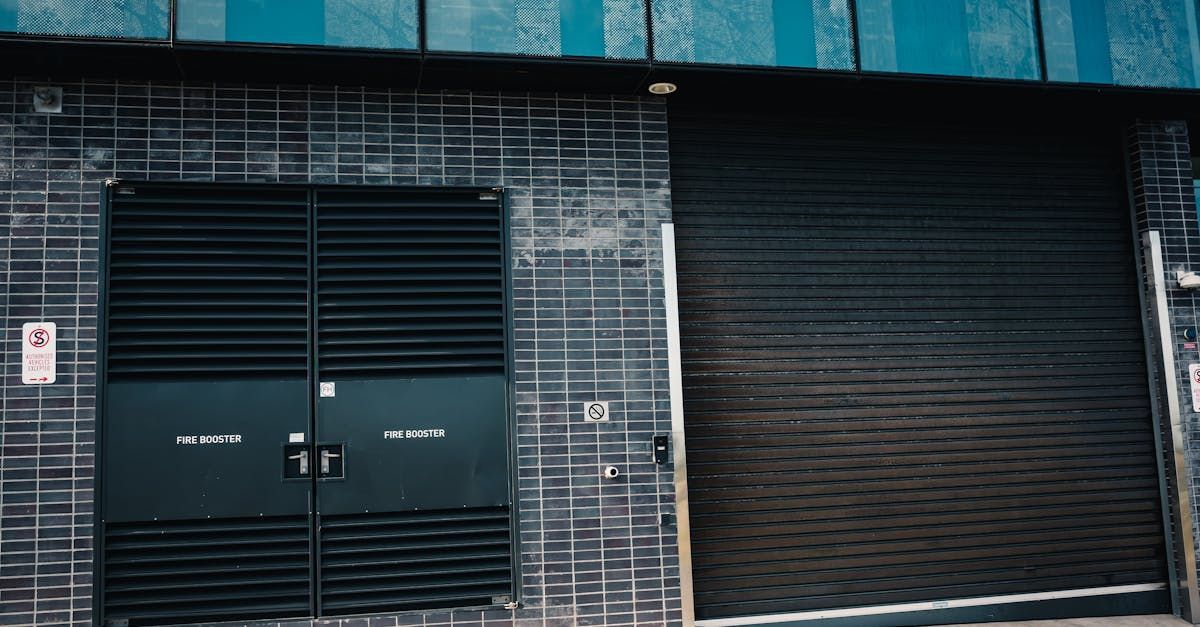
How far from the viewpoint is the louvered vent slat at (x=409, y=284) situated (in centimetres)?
710

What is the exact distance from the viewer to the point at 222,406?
6.85 m

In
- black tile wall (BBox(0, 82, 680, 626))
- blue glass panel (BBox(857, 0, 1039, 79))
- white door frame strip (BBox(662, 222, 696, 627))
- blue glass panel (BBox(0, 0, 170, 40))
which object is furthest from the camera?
blue glass panel (BBox(857, 0, 1039, 79))

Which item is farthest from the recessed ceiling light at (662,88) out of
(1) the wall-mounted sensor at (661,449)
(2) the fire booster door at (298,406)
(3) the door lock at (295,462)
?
(3) the door lock at (295,462)

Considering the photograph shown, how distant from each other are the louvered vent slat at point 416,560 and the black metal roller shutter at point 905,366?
169 cm

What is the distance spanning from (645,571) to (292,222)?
3.89 m

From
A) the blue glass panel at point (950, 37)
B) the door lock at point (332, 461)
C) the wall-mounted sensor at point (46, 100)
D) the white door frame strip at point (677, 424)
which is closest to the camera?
the wall-mounted sensor at point (46, 100)

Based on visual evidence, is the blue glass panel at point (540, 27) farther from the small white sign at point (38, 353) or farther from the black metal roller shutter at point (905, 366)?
the small white sign at point (38, 353)

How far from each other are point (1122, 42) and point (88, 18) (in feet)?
27.6

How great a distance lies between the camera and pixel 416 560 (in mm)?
6957

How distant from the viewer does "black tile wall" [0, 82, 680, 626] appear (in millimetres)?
6537

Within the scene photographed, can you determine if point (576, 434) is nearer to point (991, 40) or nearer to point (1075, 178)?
point (991, 40)

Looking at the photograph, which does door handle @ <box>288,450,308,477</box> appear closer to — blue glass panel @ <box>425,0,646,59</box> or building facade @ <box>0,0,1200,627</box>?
building facade @ <box>0,0,1200,627</box>

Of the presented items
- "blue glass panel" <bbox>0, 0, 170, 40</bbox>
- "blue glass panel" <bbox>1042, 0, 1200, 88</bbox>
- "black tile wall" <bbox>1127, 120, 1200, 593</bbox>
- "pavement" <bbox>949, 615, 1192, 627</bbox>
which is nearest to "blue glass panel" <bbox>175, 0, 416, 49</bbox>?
"blue glass panel" <bbox>0, 0, 170, 40</bbox>

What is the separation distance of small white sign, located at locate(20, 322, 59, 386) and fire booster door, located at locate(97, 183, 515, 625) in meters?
0.34
